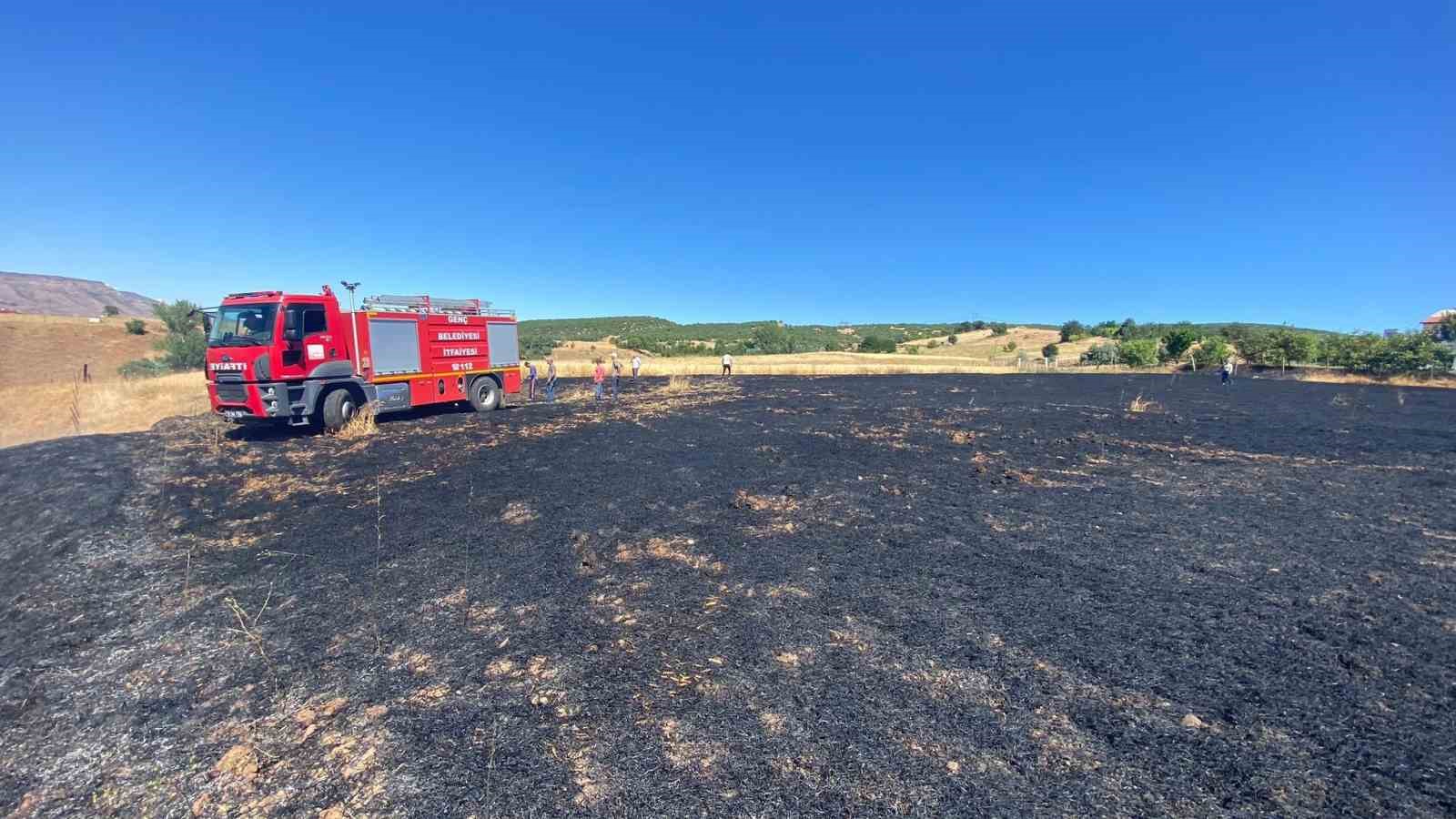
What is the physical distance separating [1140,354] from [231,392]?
53.6 metres

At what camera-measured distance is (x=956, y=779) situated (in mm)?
2732

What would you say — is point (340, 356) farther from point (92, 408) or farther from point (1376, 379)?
point (1376, 379)

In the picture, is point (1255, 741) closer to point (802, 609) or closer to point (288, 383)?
point (802, 609)

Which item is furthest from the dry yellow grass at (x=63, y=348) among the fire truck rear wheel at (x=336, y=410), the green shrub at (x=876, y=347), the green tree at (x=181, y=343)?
the green shrub at (x=876, y=347)

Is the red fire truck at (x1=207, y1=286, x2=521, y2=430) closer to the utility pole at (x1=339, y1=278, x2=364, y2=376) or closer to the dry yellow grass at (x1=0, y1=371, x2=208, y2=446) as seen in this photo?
the utility pole at (x1=339, y1=278, x2=364, y2=376)

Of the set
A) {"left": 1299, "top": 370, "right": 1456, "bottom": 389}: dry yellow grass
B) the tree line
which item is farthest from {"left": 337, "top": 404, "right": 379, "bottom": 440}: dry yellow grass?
{"left": 1299, "top": 370, "right": 1456, "bottom": 389}: dry yellow grass

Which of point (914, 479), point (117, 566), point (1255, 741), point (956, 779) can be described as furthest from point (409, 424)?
point (1255, 741)

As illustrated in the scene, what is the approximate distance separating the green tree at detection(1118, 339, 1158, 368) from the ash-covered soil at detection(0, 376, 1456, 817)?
40783 millimetres

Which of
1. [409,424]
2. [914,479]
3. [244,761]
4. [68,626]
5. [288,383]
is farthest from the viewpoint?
[409,424]

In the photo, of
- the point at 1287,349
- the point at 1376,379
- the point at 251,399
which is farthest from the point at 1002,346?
the point at 251,399

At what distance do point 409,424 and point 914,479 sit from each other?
12478 mm

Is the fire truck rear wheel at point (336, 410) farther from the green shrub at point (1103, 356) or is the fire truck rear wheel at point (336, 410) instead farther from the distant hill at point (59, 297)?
the distant hill at point (59, 297)

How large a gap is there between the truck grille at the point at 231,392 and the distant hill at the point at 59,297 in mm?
140130

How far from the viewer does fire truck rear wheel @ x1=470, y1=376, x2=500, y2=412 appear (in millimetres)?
16812
